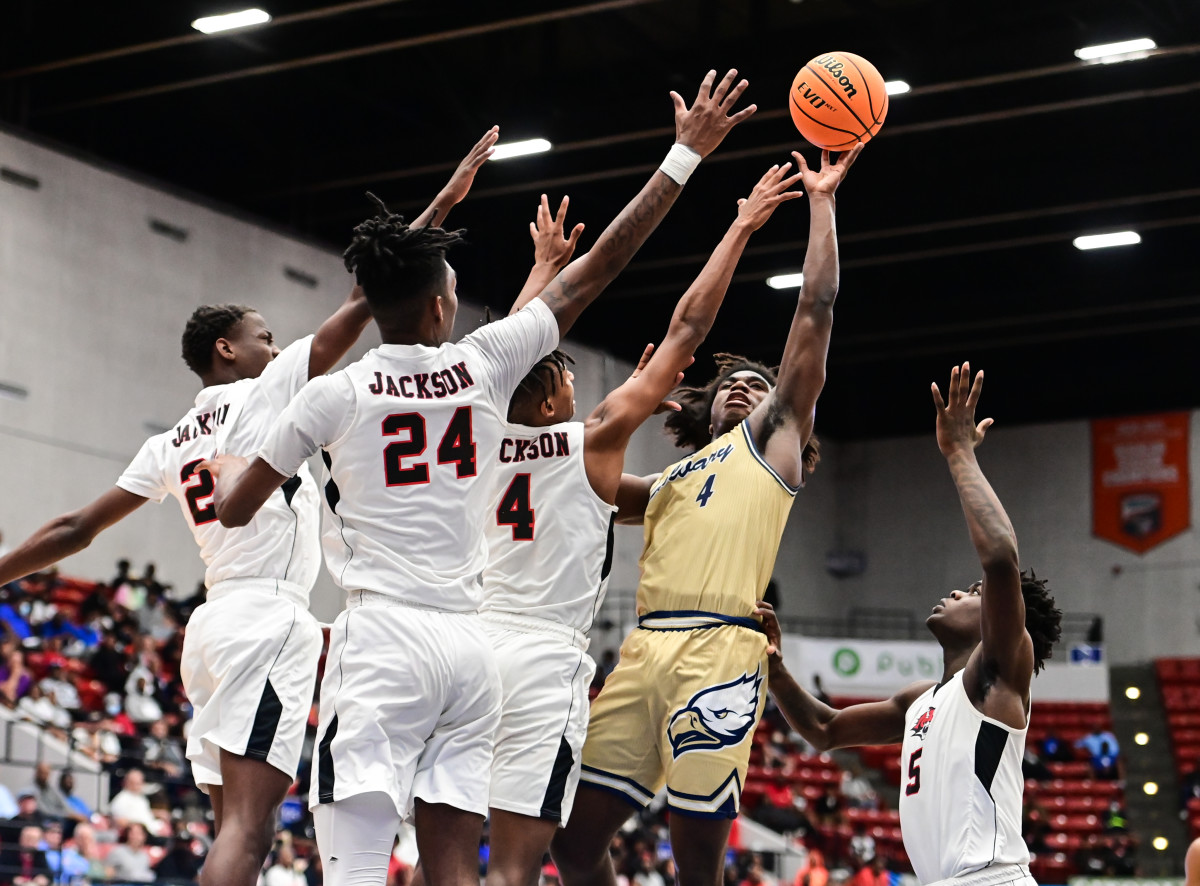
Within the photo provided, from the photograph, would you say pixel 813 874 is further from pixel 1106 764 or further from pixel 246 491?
pixel 246 491

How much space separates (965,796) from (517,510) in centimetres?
183

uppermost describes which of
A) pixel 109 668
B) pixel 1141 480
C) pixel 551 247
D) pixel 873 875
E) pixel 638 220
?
pixel 1141 480

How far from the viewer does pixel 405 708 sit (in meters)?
4.33

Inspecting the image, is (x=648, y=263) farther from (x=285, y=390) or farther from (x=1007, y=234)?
(x=285, y=390)

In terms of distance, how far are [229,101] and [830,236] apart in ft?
54.9

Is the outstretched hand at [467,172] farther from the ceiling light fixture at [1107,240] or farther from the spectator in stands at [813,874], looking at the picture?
the ceiling light fixture at [1107,240]

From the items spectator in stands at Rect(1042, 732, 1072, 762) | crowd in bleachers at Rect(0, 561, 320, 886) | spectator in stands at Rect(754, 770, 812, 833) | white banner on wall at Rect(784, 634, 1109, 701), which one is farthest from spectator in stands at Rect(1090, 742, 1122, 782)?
crowd in bleachers at Rect(0, 561, 320, 886)

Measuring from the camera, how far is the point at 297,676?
17.4ft

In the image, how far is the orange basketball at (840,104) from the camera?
633 centimetres

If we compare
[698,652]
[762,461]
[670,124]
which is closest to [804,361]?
[762,461]

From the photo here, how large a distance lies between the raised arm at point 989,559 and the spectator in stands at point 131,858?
8963 mm

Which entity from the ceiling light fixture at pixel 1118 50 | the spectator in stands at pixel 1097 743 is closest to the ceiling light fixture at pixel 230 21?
the ceiling light fixture at pixel 1118 50

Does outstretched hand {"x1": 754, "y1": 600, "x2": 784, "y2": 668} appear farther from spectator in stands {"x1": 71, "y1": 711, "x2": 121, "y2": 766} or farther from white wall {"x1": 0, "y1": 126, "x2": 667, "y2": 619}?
white wall {"x1": 0, "y1": 126, "x2": 667, "y2": 619}

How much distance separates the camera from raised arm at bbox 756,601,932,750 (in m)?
5.81
